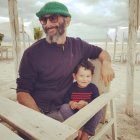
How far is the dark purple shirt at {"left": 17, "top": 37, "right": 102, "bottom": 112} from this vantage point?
2246mm

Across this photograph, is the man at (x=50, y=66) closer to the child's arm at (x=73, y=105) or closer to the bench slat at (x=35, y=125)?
the child's arm at (x=73, y=105)

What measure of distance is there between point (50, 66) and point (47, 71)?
0.05 m

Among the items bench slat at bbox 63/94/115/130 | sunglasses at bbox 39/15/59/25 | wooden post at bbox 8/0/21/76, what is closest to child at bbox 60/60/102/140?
bench slat at bbox 63/94/115/130

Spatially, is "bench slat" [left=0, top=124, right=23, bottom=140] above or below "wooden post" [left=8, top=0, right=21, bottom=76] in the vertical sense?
below

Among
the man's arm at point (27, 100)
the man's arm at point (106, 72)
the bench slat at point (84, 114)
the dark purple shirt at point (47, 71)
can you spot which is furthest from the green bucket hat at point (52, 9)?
the bench slat at point (84, 114)

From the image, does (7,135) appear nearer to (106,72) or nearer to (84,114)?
(84,114)

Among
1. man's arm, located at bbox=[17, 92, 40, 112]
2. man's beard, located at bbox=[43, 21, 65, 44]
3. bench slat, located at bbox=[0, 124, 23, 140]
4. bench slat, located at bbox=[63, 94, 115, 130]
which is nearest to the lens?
bench slat, located at bbox=[0, 124, 23, 140]

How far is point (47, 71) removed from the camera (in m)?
2.27

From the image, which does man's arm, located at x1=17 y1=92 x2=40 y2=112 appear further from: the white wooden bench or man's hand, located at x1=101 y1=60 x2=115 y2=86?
man's hand, located at x1=101 y1=60 x2=115 y2=86

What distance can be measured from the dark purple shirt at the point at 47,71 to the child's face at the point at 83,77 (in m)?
0.09

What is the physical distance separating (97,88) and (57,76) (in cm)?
40

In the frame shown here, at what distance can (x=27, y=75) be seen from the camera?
2.23 meters

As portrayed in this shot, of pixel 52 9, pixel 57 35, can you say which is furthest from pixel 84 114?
pixel 52 9

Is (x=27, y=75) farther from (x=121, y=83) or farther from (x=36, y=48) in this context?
(x=121, y=83)
